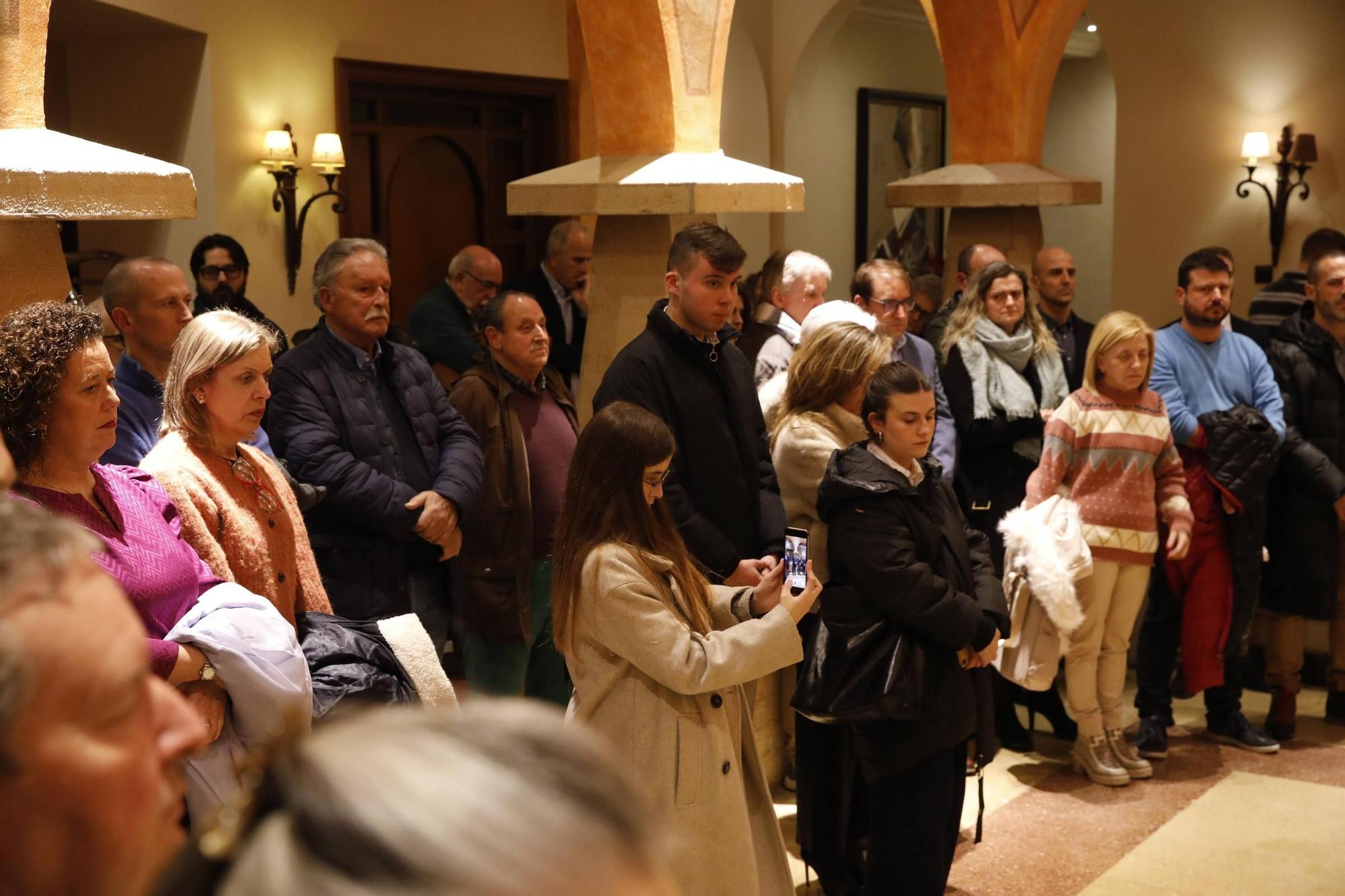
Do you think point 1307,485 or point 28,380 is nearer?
point 28,380

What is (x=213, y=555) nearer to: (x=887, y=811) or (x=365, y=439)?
(x=365, y=439)

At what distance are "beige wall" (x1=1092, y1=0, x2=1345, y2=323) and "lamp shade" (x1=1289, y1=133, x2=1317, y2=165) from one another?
0.12 metres

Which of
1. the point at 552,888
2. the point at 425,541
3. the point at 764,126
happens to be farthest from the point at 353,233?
the point at 552,888

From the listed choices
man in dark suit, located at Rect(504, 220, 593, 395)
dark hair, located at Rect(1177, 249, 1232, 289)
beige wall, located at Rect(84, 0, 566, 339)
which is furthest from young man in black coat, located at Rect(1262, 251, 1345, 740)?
beige wall, located at Rect(84, 0, 566, 339)

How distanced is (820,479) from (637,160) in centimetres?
126

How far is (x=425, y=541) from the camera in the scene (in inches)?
156

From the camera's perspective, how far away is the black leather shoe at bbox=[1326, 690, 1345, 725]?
5.54m

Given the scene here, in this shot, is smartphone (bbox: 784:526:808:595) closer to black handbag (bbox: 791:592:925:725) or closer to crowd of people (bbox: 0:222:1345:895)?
crowd of people (bbox: 0:222:1345:895)

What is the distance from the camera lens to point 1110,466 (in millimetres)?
4719

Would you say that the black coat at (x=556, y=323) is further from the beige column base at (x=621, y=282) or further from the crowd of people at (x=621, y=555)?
the beige column base at (x=621, y=282)

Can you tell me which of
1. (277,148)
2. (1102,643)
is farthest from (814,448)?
(277,148)

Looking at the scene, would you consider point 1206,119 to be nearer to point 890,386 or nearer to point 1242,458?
point 1242,458

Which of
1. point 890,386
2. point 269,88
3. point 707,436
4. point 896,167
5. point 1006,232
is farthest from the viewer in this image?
point 896,167

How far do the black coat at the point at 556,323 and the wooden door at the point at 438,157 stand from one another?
2.43m
